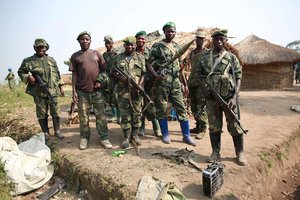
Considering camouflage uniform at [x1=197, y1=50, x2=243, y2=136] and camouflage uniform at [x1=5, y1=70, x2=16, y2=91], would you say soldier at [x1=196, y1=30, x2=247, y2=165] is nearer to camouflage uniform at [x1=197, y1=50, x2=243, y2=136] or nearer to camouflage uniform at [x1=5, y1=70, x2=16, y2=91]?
camouflage uniform at [x1=197, y1=50, x2=243, y2=136]

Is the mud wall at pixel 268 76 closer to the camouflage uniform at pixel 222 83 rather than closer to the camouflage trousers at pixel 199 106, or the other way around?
the camouflage trousers at pixel 199 106

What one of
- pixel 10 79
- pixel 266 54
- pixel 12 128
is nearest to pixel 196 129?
pixel 12 128

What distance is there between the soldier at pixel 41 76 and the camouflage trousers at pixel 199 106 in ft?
9.35

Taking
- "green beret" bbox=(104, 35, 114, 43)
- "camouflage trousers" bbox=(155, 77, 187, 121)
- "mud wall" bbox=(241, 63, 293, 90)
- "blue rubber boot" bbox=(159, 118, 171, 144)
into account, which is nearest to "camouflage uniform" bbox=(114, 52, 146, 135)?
"camouflage trousers" bbox=(155, 77, 187, 121)

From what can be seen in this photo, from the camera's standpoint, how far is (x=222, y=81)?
391 cm

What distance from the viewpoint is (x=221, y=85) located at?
12.9 feet

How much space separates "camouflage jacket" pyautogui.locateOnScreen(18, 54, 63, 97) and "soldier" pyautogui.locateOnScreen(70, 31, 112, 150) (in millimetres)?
698

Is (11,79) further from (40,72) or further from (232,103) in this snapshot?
(232,103)

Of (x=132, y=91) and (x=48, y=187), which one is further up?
(x=132, y=91)

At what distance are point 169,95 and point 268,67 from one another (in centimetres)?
1288

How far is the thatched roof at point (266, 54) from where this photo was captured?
15195mm

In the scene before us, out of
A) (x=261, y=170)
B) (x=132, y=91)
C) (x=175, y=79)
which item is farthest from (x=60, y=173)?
(x=261, y=170)

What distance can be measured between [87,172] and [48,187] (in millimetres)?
820

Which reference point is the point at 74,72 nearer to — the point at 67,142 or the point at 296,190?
the point at 67,142
